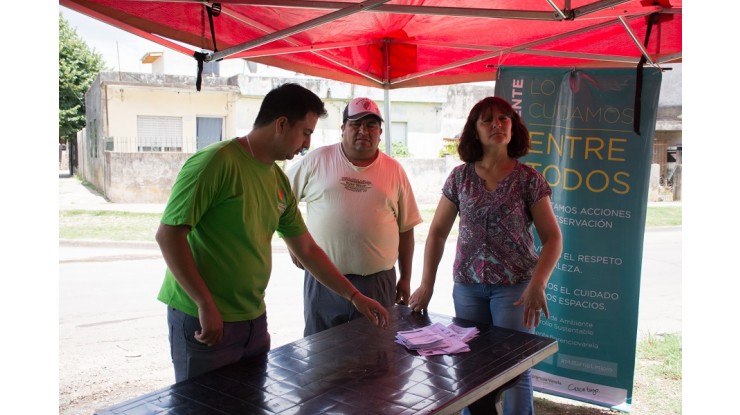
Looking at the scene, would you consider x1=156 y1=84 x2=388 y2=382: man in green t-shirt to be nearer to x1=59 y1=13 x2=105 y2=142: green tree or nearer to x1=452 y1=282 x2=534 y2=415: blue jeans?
x1=452 y1=282 x2=534 y2=415: blue jeans

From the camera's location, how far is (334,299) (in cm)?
302

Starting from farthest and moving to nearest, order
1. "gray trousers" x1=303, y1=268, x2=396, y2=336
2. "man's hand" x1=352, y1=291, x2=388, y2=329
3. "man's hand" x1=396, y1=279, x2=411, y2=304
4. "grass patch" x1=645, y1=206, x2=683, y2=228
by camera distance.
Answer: "grass patch" x1=645, y1=206, x2=683, y2=228 → "man's hand" x1=396, y1=279, x2=411, y2=304 → "gray trousers" x1=303, y1=268, x2=396, y2=336 → "man's hand" x1=352, y1=291, x2=388, y2=329

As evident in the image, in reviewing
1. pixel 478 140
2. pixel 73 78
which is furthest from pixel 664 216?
pixel 73 78

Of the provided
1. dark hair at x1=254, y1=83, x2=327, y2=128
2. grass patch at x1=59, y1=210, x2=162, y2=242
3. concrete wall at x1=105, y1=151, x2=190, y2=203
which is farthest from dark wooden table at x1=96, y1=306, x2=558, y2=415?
concrete wall at x1=105, y1=151, x2=190, y2=203

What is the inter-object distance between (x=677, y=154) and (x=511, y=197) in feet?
61.6

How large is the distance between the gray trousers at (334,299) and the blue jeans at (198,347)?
2.97 feet

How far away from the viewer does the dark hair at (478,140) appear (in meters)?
2.78

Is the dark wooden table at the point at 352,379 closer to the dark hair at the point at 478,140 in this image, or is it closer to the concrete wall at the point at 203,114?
the dark hair at the point at 478,140

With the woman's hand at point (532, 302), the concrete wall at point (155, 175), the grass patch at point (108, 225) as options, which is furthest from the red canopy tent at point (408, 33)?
the concrete wall at point (155, 175)

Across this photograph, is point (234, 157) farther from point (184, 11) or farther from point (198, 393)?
point (184, 11)

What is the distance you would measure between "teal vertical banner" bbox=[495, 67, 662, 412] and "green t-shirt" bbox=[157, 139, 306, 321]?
227 centimetres

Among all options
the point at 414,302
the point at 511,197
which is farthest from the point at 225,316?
the point at 511,197

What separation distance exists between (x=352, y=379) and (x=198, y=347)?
0.58 metres

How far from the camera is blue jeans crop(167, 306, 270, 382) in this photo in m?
2.04
